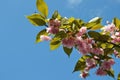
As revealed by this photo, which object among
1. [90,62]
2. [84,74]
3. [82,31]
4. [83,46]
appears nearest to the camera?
[82,31]

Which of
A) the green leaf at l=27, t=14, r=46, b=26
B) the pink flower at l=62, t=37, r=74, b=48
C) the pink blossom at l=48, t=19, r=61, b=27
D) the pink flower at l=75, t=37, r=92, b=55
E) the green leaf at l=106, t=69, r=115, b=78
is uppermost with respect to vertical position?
the green leaf at l=27, t=14, r=46, b=26

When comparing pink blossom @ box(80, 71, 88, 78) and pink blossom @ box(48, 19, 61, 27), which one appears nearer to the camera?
pink blossom @ box(48, 19, 61, 27)

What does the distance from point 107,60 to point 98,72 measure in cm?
19

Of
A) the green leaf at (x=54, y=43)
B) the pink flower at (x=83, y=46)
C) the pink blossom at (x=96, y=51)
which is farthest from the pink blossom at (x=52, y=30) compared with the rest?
the pink blossom at (x=96, y=51)

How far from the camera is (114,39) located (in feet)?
11.8

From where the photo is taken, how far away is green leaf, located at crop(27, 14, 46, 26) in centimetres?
340

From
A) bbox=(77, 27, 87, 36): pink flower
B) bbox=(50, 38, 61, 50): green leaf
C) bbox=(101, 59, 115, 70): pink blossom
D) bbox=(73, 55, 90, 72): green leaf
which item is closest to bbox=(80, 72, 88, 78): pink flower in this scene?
bbox=(73, 55, 90, 72): green leaf

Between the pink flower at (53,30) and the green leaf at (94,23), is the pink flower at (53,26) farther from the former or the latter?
the green leaf at (94,23)

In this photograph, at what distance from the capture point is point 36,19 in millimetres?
3416

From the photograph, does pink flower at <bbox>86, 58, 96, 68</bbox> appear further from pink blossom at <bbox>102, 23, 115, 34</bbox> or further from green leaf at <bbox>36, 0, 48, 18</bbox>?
green leaf at <bbox>36, 0, 48, 18</bbox>

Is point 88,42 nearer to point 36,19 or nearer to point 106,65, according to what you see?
point 106,65

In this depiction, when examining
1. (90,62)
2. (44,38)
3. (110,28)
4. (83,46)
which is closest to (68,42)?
(83,46)

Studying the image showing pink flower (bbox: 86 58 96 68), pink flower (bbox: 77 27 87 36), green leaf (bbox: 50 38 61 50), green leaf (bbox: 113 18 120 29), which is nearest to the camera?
pink flower (bbox: 77 27 87 36)

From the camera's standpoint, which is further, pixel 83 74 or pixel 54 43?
pixel 83 74
